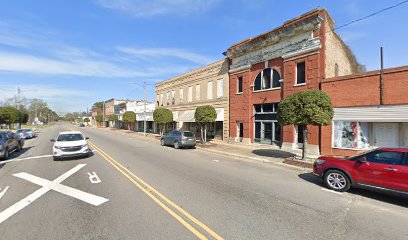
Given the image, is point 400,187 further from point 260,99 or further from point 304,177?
point 260,99

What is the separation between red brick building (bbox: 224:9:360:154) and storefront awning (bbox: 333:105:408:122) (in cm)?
188

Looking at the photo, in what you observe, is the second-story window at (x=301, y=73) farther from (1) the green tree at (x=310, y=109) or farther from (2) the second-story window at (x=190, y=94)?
(2) the second-story window at (x=190, y=94)

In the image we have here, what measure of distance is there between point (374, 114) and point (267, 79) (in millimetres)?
8549

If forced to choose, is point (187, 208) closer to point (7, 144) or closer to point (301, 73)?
point (7, 144)

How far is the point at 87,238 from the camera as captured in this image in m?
4.05

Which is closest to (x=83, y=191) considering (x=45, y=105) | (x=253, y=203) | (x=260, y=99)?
(x=253, y=203)

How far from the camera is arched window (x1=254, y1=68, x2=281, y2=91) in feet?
60.3

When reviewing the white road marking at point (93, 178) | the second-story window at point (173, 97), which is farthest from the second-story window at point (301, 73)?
the second-story window at point (173, 97)

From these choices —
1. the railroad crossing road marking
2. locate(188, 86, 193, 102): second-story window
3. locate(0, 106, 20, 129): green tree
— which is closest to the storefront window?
the railroad crossing road marking

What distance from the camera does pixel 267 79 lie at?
1917cm

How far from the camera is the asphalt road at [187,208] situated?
14.2 feet

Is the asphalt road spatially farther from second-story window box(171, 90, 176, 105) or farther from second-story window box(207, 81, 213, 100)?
second-story window box(171, 90, 176, 105)

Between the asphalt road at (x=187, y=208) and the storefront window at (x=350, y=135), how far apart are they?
276 inches

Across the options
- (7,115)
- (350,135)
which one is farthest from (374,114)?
(7,115)
